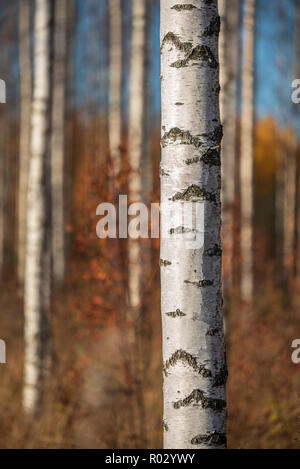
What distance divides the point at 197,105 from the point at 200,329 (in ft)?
3.54

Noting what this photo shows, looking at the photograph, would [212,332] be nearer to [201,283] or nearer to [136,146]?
[201,283]

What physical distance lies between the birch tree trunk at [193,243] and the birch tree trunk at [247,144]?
24.7ft

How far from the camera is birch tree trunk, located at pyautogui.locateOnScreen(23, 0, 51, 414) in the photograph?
5.71m

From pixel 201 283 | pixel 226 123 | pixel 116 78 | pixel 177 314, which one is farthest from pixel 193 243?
pixel 116 78

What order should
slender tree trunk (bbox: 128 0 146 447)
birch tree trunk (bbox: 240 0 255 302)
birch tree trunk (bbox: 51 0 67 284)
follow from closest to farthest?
slender tree trunk (bbox: 128 0 146 447) < birch tree trunk (bbox: 240 0 255 302) < birch tree trunk (bbox: 51 0 67 284)

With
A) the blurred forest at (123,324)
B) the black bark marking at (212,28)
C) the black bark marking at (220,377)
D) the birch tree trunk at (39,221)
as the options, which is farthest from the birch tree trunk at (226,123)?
the black bark marking at (220,377)

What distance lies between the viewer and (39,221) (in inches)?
228

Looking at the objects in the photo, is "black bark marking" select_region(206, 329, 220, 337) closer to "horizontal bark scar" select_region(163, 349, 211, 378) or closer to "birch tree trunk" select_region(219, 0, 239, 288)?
"horizontal bark scar" select_region(163, 349, 211, 378)

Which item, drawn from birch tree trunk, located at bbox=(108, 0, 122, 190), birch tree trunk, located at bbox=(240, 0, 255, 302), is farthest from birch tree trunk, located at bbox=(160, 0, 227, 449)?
birch tree trunk, located at bbox=(108, 0, 122, 190)

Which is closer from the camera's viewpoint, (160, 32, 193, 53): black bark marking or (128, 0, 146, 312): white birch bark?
(160, 32, 193, 53): black bark marking

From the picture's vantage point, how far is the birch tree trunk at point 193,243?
2520 millimetres

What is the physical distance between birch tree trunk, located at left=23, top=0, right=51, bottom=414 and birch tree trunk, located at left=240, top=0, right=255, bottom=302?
5.10 metres

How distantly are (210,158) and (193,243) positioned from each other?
0.42m

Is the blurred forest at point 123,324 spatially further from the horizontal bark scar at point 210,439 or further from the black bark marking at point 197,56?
the black bark marking at point 197,56
